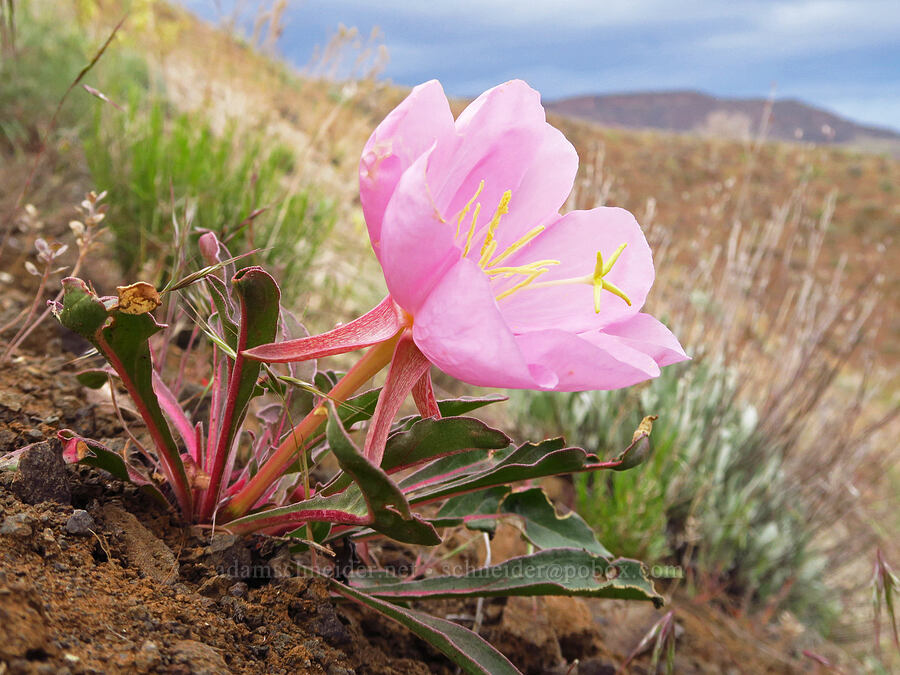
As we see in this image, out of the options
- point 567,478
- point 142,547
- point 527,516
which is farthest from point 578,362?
point 567,478

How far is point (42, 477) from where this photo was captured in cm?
→ 104

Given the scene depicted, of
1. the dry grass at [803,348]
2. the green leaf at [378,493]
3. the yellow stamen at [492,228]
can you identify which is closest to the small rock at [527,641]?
the green leaf at [378,493]

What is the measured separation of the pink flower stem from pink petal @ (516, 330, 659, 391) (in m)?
0.19

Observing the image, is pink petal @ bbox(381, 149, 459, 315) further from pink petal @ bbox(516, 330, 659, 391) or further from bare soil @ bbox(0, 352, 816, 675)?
bare soil @ bbox(0, 352, 816, 675)

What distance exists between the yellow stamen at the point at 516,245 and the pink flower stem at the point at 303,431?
0.24 metres

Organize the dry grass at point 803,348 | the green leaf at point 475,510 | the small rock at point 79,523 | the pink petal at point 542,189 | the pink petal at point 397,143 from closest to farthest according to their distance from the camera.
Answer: the pink petal at point 397,143, the small rock at point 79,523, the pink petal at point 542,189, the green leaf at point 475,510, the dry grass at point 803,348

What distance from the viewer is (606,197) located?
3.85 m

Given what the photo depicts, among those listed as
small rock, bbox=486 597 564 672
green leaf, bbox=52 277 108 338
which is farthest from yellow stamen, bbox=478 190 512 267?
small rock, bbox=486 597 564 672

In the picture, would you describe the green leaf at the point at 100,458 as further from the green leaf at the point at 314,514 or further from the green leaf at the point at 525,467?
the green leaf at the point at 525,467

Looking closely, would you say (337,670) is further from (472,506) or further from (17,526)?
(17,526)

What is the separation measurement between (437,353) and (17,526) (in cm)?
60

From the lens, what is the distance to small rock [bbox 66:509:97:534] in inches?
40.1

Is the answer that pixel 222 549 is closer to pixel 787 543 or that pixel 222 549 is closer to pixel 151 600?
pixel 151 600

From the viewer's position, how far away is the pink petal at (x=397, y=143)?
915mm
